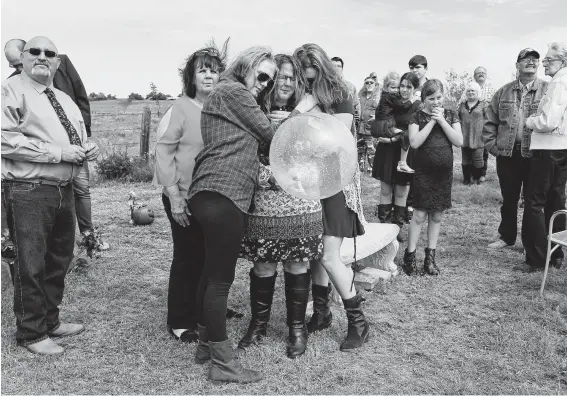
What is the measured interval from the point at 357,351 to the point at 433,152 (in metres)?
1.98

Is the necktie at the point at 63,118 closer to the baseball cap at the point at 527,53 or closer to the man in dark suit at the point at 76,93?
the man in dark suit at the point at 76,93

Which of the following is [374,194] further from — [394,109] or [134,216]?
[134,216]

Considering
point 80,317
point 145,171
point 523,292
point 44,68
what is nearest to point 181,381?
point 80,317

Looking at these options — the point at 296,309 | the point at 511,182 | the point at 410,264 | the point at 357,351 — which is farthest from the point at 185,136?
the point at 511,182

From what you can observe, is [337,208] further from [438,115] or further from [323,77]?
[438,115]

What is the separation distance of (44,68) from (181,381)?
6.42 ft

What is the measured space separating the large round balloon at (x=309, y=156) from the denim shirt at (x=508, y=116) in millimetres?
3053

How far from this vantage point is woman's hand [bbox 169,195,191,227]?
3.24 meters

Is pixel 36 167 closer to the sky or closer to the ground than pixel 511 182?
closer to the sky

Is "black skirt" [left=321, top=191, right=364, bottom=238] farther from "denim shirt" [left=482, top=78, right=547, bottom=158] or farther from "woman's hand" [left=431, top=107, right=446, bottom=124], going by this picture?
"denim shirt" [left=482, top=78, right=547, bottom=158]

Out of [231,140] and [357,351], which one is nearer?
[231,140]

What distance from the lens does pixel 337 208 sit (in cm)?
336

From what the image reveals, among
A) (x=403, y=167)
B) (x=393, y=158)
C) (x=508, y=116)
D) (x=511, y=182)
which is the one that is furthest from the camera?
(x=393, y=158)

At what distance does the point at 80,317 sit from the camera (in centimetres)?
401
